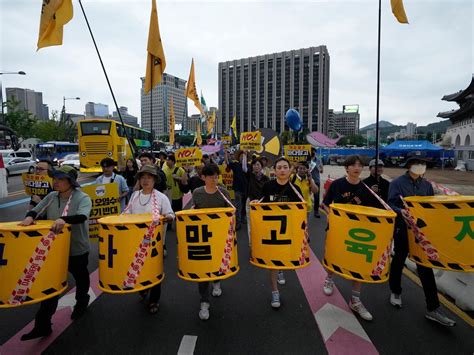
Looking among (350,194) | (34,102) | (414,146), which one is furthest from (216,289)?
(34,102)

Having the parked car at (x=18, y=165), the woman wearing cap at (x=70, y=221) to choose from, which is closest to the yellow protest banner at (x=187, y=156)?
the woman wearing cap at (x=70, y=221)

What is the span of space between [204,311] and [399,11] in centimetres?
530

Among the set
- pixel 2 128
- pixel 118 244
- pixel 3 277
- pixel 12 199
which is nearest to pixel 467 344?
pixel 118 244

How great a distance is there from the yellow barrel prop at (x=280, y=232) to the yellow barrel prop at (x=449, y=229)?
1.19m

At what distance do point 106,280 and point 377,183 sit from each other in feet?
12.1

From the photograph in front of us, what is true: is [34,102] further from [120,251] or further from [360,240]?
[360,240]

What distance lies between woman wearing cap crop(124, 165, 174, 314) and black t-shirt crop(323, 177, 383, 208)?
2.02 metres

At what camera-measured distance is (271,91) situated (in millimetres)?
117125

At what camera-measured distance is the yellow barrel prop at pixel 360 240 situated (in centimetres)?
285

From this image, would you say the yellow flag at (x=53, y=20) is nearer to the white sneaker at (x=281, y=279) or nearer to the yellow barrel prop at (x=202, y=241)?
the yellow barrel prop at (x=202, y=241)

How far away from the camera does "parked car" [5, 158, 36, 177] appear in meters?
20.2

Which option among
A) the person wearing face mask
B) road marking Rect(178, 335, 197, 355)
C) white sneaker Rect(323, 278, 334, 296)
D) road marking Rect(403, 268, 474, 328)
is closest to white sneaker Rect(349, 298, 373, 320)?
white sneaker Rect(323, 278, 334, 296)

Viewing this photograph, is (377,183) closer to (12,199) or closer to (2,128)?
(12,199)

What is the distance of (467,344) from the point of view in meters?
2.74
